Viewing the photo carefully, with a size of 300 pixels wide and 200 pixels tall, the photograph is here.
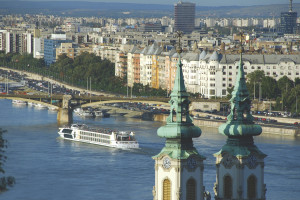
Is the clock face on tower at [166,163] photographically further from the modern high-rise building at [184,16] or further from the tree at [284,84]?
the modern high-rise building at [184,16]

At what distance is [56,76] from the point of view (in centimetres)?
8100

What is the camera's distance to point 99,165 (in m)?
34.8

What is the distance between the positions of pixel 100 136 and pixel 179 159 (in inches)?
966

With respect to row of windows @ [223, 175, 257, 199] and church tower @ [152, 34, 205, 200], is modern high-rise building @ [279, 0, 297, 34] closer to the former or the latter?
row of windows @ [223, 175, 257, 199]

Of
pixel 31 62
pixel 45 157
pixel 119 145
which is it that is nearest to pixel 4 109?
pixel 119 145

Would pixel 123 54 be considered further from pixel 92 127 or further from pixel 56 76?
pixel 92 127

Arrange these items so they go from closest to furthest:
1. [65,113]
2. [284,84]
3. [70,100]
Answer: [65,113]
[70,100]
[284,84]

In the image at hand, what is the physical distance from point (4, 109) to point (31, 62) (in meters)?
35.0

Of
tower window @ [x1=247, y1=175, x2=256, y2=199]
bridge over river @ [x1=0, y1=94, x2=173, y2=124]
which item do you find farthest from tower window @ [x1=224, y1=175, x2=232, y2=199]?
bridge over river @ [x1=0, y1=94, x2=173, y2=124]

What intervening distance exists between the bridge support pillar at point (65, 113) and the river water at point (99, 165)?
2.46m

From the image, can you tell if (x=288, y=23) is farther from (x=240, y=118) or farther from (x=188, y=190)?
(x=188, y=190)


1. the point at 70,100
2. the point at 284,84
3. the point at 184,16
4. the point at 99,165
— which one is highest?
the point at 184,16

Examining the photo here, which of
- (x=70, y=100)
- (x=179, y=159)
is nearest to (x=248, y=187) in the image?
(x=179, y=159)

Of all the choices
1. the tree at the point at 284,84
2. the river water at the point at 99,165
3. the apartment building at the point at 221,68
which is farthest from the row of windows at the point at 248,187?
the apartment building at the point at 221,68
